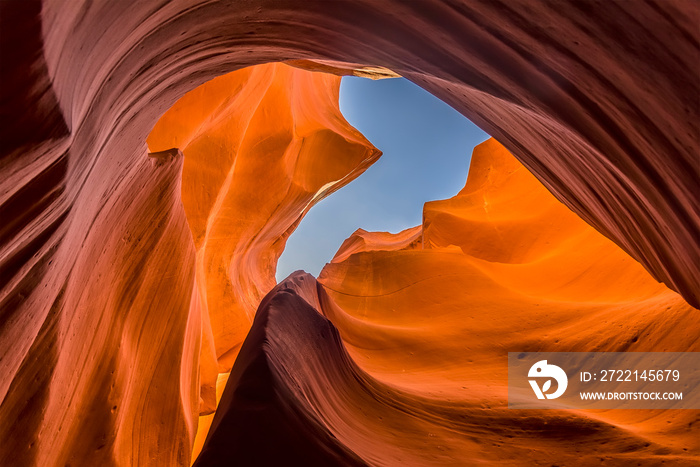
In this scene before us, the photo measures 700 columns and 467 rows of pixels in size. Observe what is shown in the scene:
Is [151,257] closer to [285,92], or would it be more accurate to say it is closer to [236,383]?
[236,383]

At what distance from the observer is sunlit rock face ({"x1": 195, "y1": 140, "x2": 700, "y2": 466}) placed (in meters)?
2.77

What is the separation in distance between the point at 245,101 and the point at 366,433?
7.81 m

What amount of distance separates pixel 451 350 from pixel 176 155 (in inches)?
189

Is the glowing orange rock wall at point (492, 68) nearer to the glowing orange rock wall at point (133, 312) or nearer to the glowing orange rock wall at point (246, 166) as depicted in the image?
the glowing orange rock wall at point (133, 312)

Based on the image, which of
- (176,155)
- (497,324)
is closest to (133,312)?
(176,155)

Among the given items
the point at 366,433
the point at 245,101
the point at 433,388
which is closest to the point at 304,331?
the point at 366,433

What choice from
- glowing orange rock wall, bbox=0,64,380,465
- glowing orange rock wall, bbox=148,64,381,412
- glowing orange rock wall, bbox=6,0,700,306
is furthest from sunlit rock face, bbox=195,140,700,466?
glowing orange rock wall, bbox=148,64,381,412

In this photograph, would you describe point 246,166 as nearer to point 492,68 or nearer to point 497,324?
point 497,324

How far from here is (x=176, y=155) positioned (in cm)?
459

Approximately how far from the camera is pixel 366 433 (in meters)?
3.56

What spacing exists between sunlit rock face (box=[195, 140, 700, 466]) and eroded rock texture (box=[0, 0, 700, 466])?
117mm

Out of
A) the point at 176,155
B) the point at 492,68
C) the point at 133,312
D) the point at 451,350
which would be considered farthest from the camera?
the point at 451,350

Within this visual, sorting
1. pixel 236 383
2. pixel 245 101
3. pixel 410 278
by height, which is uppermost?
pixel 245 101

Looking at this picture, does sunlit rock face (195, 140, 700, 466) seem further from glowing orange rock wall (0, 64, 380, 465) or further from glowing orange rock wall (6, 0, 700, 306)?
glowing orange rock wall (6, 0, 700, 306)
